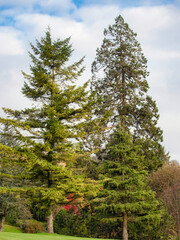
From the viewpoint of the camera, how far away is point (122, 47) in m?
25.7

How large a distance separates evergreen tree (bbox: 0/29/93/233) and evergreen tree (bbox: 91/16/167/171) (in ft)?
15.3

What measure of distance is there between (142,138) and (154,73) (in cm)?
818

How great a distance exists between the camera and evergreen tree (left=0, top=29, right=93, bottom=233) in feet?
53.2

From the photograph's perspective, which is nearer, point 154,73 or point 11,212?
point 11,212

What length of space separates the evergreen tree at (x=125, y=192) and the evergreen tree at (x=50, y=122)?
2020mm

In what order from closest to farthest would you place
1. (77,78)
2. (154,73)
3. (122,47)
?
(77,78) → (122,47) → (154,73)

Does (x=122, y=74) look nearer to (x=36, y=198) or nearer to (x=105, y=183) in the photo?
(x=105, y=183)

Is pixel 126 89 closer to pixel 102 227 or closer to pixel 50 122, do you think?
pixel 50 122

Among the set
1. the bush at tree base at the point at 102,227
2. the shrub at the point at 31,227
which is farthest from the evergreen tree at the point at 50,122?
the shrub at the point at 31,227

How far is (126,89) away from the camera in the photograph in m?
24.6

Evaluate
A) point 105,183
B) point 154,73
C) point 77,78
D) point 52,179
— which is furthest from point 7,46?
point 154,73

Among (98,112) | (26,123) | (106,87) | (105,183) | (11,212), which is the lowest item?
(11,212)

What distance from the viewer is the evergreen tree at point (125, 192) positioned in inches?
626

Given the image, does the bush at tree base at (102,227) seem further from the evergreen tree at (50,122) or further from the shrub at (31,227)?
the shrub at (31,227)
